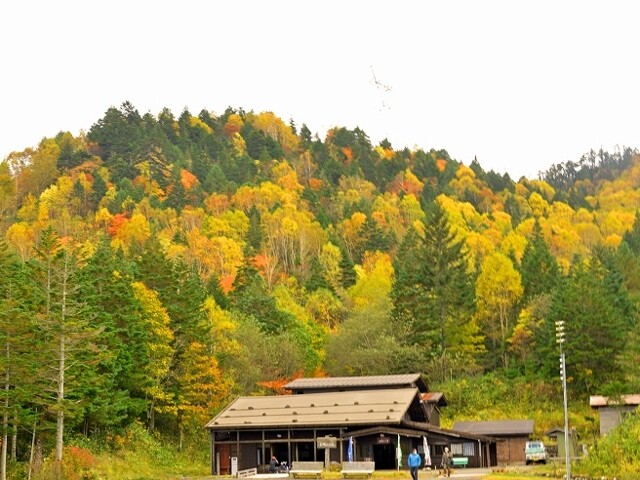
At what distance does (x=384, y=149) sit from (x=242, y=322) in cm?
11705

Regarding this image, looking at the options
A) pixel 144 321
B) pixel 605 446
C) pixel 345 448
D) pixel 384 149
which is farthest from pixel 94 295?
pixel 384 149

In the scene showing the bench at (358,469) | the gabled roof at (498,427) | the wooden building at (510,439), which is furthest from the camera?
the gabled roof at (498,427)

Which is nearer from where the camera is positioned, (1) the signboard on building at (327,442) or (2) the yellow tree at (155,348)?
(1) the signboard on building at (327,442)

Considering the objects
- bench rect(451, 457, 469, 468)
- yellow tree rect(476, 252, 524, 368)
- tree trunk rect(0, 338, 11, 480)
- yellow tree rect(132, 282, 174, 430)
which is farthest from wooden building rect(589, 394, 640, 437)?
tree trunk rect(0, 338, 11, 480)

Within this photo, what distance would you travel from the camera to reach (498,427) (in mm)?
52812

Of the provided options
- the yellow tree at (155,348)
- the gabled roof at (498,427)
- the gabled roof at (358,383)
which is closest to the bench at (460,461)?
the gabled roof at (498,427)

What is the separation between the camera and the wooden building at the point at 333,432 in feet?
152

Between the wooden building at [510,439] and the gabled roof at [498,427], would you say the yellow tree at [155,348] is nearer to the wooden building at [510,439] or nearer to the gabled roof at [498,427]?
the gabled roof at [498,427]

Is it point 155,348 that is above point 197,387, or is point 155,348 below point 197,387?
above

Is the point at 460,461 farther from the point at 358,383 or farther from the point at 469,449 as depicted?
the point at 358,383

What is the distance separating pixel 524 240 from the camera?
360 ft

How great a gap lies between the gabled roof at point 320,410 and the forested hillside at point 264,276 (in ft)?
18.4

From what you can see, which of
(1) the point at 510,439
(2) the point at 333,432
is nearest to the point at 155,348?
(2) the point at 333,432

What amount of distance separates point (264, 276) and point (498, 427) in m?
49.7
